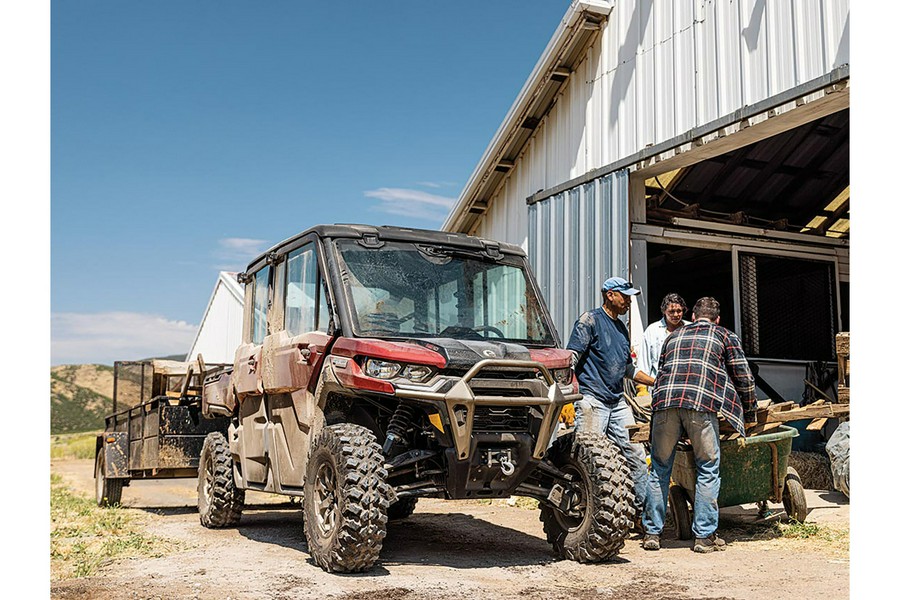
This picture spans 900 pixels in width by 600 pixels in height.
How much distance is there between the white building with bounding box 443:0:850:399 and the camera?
890 centimetres

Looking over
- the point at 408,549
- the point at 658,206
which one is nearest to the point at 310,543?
the point at 408,549

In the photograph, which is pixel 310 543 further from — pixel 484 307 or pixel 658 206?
pixel 658 206

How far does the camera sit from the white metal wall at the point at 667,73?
839 centimetres

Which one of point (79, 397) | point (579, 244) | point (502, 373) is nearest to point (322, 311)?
point (502, 373)

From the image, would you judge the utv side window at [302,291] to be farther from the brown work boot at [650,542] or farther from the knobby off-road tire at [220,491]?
the brown work boot at [650,542]

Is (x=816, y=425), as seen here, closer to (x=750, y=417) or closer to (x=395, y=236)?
(x=750, y=417)

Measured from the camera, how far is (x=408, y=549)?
7512 millimetres

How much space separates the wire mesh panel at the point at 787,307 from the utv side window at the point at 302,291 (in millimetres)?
7158

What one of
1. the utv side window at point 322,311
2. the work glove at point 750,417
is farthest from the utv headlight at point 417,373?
the work glove at point 750,417

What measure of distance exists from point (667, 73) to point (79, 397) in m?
57.6

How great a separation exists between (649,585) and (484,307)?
2.41m

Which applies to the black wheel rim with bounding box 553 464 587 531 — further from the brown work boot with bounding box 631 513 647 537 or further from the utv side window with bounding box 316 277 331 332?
the utv side window with bounding box 316 277 331 332

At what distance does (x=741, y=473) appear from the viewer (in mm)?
7863
